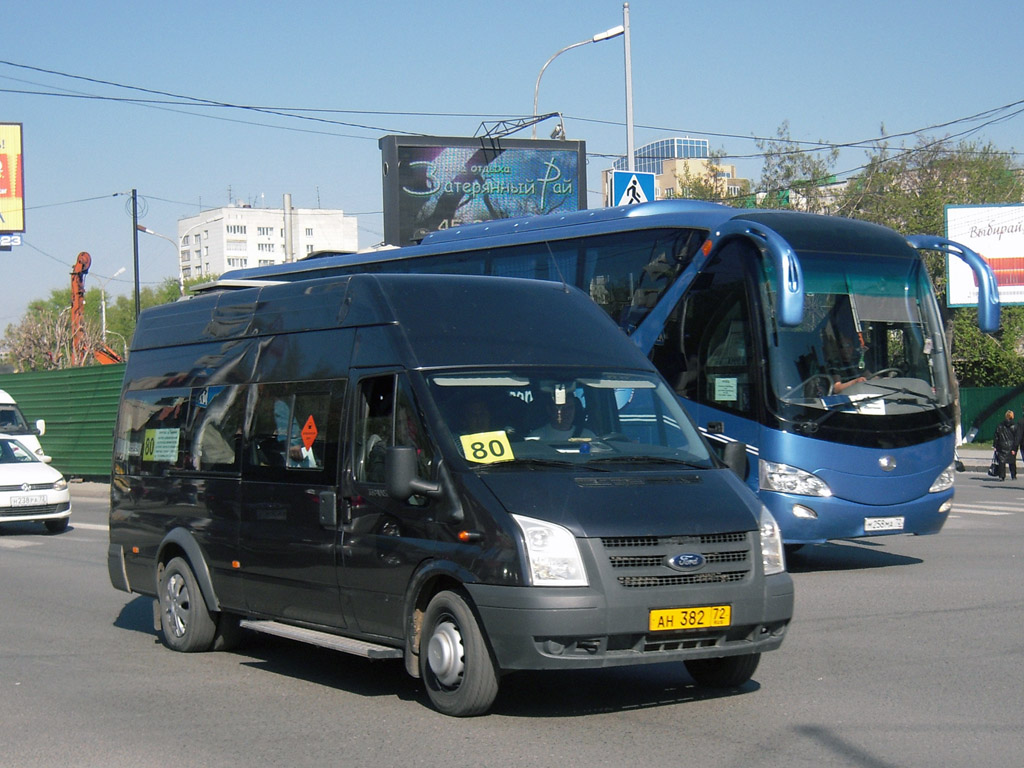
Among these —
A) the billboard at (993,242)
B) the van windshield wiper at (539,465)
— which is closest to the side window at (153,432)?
the van windshield wiper at (539,465)

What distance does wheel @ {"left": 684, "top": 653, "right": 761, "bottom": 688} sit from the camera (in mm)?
7414

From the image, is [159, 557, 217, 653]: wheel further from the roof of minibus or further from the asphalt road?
the roof of minibus

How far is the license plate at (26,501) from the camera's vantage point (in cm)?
1992

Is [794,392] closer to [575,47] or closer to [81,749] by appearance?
[81,749]

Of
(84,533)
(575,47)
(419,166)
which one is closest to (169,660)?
(84,533)

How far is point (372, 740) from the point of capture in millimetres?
6516

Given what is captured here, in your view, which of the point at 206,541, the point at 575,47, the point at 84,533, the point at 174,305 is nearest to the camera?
the point at 206,541

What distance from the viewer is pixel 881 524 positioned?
42.1ft

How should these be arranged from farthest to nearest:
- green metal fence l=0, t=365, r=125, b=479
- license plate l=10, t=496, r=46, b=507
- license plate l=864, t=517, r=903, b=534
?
green metal fence l=0, t=365, r=125, b=479, license plate l=10, t=496, r=46, b=507, license plate l=864, t=517, r=903, b=534

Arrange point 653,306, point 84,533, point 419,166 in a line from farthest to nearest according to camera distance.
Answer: point 419,166
point 84,533
point 653,306

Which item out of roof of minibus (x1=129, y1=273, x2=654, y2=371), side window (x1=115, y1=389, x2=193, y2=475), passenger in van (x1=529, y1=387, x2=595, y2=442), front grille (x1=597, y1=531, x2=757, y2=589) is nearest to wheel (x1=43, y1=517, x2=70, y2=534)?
side window (x1=115, y1=389, x2=193, y2=475)

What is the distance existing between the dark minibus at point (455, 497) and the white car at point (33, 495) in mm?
11357

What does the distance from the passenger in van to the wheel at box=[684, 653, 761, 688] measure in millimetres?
1466

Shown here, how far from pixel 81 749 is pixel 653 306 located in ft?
29.7
